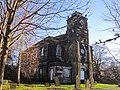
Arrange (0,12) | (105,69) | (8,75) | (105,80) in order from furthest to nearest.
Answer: (105,69) < (105,80) < (8,75) < (0,12)

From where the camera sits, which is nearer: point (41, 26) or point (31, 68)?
point (41, 26)

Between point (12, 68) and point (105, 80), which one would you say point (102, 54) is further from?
point (12, 68)

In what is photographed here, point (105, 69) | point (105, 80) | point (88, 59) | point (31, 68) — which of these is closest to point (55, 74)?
point (31, 68)

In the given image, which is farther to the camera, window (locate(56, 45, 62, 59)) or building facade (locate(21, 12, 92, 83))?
window (locate(56, 45, 62, 59))

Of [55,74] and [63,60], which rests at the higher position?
[63,60]

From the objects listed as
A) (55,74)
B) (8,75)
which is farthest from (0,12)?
(8,75)

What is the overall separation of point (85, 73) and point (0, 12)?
114 ft

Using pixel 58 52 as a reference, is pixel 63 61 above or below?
below

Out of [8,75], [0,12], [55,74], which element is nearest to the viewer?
[0,12]

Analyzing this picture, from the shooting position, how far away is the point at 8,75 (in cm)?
4038

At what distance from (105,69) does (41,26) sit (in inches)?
2294

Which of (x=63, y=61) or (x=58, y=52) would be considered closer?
(x=63, y=61)

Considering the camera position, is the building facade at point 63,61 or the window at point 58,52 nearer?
the building facade at point 63,61

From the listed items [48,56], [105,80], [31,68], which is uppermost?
[48,56]
